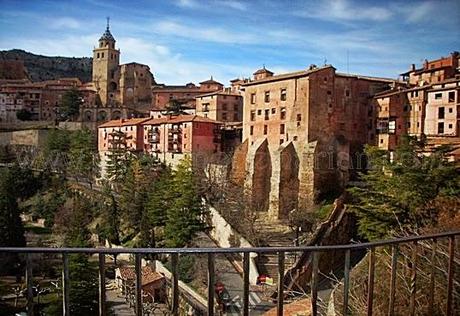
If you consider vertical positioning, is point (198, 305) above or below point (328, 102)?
below

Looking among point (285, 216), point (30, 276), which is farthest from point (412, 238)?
point (285, 216)

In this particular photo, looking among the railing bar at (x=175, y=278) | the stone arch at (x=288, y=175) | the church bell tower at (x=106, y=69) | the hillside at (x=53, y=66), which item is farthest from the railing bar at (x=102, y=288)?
the hillside at (x=53, y=66)

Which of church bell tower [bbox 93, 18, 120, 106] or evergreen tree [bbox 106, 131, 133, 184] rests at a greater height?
church bell tower [bbox 93, 18, 120, 106]

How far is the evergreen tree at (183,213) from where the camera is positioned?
9.80m

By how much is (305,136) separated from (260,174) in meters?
1.71

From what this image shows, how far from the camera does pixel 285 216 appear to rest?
37.6ft

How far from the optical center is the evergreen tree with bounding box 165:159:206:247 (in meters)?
9.80

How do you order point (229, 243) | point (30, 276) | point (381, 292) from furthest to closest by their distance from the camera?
point (229, 243)
point (381, 292)
point (30, 276)

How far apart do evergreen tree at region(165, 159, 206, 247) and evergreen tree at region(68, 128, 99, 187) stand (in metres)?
7.14

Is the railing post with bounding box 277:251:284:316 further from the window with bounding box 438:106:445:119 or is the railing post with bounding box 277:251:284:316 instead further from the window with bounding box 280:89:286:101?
the window with bounding box 280:89:286:101

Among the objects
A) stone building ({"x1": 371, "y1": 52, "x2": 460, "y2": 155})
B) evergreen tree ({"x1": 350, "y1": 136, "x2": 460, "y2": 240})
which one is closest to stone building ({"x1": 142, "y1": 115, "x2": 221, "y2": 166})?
stone building ({"x1": 371, "y1": 52, "x2": 460, "y2": 155})

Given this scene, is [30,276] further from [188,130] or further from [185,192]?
[188,130]

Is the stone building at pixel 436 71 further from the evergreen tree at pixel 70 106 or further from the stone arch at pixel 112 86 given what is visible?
the stone arch at pixel 112 86

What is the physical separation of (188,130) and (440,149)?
874cm
